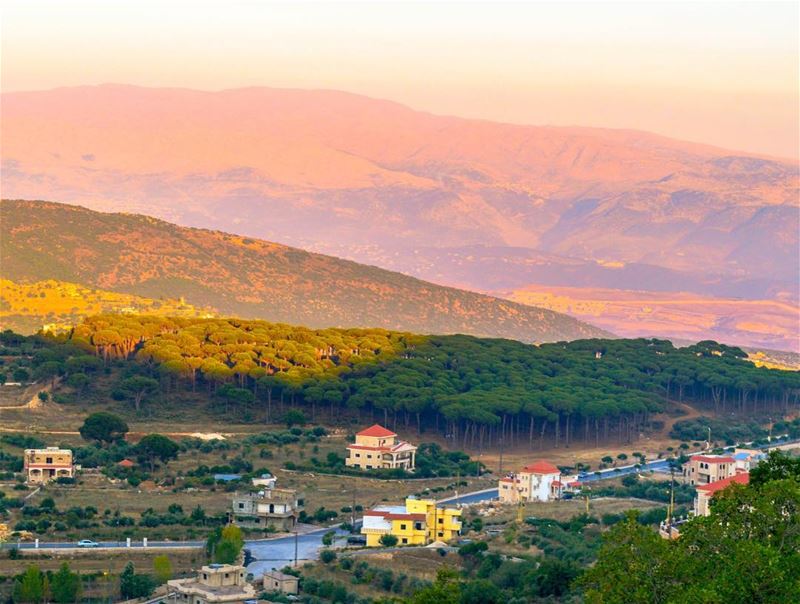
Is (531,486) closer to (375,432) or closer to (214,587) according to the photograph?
(375,432)

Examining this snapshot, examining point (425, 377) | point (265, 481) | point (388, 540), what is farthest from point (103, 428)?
point (388, 540)

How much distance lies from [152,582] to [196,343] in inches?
1696

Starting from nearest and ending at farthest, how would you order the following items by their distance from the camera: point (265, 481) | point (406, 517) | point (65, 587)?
point (65, 587) < point (406, 517) < point (265, 481)

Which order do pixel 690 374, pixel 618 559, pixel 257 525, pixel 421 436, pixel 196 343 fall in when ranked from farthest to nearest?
pixel 690 374 → pixel 196 343 → pixel 421 436 → pixel 257 525 → pixel 618 559

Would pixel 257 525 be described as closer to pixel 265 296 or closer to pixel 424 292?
pixel 265 296

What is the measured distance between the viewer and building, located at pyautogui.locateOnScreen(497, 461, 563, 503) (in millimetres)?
70250

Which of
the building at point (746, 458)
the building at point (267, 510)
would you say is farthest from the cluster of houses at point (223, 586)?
the building at point (746, 458)

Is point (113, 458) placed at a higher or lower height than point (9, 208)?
lower

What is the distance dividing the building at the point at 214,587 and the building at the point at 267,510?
1116 centimetres

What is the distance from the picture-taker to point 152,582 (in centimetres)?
5472

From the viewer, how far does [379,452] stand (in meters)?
78.7

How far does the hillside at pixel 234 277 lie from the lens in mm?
161500

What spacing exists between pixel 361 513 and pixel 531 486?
6.59 meters

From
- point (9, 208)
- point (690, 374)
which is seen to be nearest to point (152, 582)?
point (690, 374)
